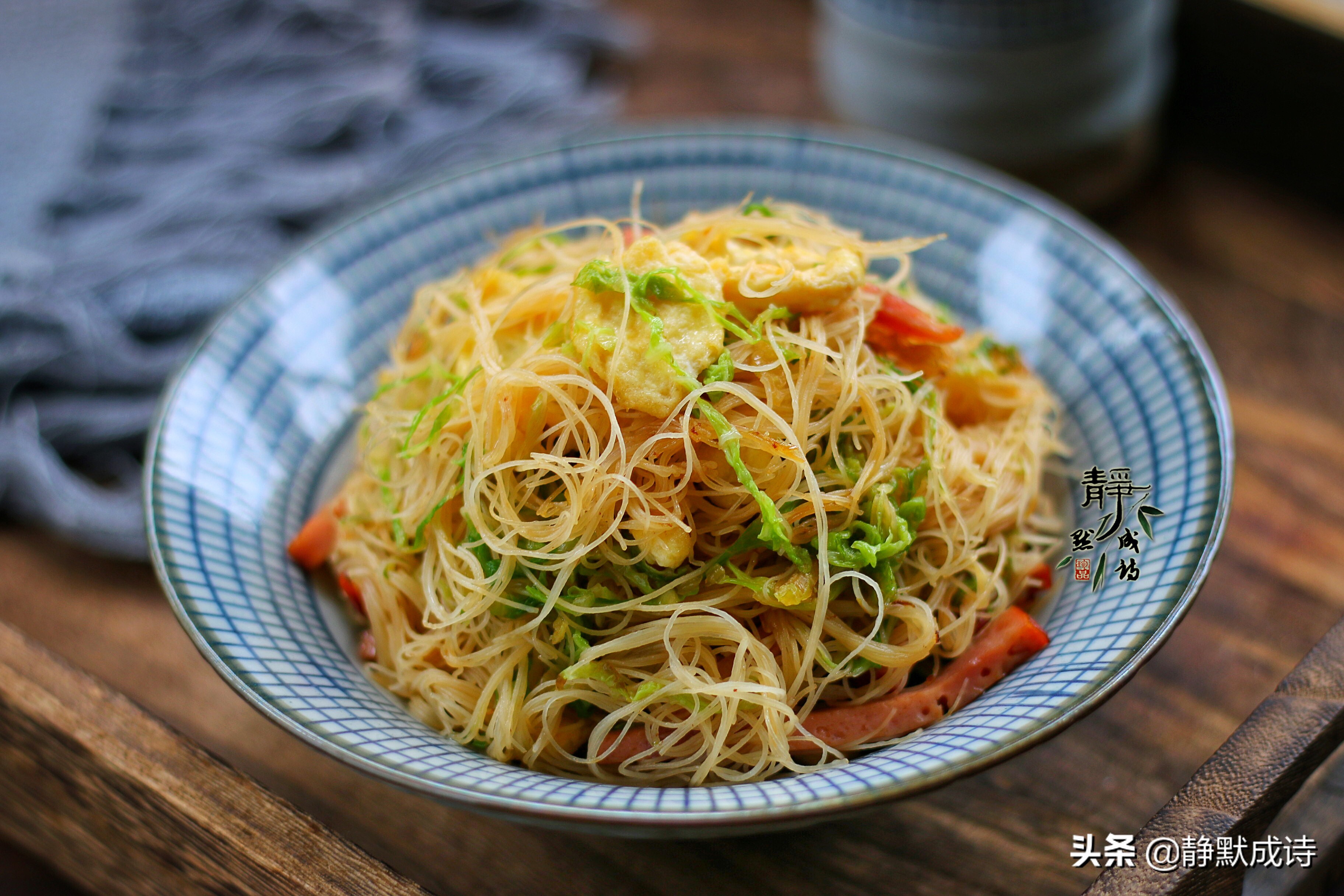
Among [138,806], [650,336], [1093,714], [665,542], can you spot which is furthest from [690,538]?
[138,806]

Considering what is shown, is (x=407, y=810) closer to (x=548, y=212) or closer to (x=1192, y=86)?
(x=548, y=212)

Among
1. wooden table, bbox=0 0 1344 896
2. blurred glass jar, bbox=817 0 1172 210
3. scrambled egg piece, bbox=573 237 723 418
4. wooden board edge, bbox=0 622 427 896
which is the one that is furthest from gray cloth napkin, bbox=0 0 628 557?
scrambled egg piece, bbox=573 237 723 418

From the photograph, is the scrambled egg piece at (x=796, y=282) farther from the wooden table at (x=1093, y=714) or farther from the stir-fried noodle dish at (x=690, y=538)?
the wooden table at (x=1093, y=714)

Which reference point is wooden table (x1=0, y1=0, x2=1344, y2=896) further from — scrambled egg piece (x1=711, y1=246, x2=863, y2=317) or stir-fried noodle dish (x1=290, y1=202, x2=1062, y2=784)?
scrambled egg piece (x1=711, y1=246, x2=863, y2=317)

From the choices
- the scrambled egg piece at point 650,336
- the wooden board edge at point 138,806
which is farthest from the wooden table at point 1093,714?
the scrambled egg piece at point 650,336

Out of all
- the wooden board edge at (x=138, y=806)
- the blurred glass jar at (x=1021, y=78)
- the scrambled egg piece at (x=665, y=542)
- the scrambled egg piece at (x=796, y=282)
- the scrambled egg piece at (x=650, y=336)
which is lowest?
the wooden board edge at (x=138, y=806)

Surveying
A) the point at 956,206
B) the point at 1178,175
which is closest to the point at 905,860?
the point at 956,206
